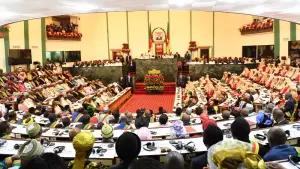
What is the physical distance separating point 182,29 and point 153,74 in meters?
6.80

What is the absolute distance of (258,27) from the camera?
17.8 m

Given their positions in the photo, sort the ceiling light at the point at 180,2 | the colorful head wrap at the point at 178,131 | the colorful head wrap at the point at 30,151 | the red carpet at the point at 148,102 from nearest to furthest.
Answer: the colorful head wrap at the point at 30,151 → the colorful head wrap at the point at 178,131 → the ceiling light at the point at 180,2 → the red carpet at the point at 148,102

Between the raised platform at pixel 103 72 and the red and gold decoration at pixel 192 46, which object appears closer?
the raised platform at pixel 103 72

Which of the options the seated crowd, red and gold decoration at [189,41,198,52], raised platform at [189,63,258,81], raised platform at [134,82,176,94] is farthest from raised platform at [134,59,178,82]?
the seated crowd

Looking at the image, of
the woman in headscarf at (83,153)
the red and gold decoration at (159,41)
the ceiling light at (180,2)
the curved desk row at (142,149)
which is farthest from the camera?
the red and gold decoration at (159,41)

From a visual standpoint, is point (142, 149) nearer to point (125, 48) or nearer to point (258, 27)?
point (258, 27)

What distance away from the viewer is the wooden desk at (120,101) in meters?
12.1

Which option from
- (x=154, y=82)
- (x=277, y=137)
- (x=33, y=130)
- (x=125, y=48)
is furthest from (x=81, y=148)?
(x=125, y=48)

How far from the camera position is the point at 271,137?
3246mm

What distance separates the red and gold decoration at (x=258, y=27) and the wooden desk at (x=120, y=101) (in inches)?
326

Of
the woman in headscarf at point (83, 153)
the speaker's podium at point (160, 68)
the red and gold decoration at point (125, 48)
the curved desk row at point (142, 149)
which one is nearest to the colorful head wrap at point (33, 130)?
the curved desk row at point (142, 149)

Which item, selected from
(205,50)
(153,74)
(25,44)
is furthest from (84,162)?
(205,50)

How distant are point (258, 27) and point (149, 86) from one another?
722 cm

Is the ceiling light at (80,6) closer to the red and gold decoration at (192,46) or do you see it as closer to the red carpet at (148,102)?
the red carpet at (148,102)
